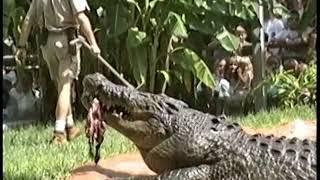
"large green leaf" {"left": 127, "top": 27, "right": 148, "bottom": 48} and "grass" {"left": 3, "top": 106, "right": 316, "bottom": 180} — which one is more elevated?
"large green leaf" {"left": 127, "top": 27, "right": 148, "bottom": 48}

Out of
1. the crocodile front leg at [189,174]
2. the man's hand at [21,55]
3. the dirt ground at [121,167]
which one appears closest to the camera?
the crocodile front leg at [189,174]

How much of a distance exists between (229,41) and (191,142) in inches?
14.5

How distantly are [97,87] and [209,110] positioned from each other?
297 mm

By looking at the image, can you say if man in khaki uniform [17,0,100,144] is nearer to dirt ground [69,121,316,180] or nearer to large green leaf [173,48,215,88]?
dirt ground [69,121,316,180]

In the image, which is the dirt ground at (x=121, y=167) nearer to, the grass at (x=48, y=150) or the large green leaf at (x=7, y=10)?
the grass at (x=48, y=150)

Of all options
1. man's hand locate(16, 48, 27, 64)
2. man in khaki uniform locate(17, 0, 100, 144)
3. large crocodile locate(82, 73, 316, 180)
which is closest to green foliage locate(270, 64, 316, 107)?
large crocodile locate(82, 73, 316, 180)

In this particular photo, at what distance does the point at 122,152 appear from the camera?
2127mm

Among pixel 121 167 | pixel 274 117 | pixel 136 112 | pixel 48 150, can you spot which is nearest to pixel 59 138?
pixel 48 150

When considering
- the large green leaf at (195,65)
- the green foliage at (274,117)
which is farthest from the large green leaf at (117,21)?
the green foliage at (274,117)

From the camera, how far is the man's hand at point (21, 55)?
7.13ft

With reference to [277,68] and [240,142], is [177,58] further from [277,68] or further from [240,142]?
[240,142]

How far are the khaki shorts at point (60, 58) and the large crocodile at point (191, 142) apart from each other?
0.48 ft

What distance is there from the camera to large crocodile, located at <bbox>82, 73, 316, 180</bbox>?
1909 millimetres

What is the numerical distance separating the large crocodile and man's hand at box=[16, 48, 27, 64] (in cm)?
23
